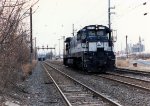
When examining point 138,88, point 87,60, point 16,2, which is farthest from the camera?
point 87,60

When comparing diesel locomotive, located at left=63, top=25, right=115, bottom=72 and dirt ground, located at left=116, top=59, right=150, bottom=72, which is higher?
diesel locomotive, located at left=63, top=25, right=115, bottom=72

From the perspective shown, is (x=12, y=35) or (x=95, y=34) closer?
(x=12, y=35)

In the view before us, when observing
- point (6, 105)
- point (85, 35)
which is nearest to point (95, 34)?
point (85, 35)

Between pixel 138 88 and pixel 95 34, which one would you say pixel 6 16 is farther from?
pixel 95 34

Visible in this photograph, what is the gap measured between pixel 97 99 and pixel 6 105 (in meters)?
3.75

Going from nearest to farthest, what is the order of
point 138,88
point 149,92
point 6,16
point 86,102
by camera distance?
point 6,16 → point 86,102 → point 149,92 → point 138,88

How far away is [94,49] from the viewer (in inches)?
1332

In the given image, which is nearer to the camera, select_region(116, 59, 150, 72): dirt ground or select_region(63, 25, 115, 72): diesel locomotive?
select_region(63, 25, 115, 72): diesel locomotive

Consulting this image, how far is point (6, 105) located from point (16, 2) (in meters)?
3.73

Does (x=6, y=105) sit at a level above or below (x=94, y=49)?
below

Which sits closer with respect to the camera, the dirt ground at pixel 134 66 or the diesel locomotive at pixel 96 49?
the diesel locomotive at pixel 96 49

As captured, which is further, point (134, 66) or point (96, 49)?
point (134, 66)

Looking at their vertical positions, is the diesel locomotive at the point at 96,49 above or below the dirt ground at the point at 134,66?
above

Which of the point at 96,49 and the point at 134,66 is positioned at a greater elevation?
the point at 96,49
